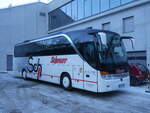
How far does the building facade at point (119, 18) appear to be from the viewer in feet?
41.1

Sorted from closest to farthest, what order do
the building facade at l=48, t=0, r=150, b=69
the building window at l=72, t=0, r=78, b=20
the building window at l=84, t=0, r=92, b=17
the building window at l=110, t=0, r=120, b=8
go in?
the building facade at l=48, t=0, r=150, b=69
the building window at l=110, t=0, r=120, b=8
the building window at l=84, t=0, r=92, b=17
the building window at l=72, t=0, r=78, b=20

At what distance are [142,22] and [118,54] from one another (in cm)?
609

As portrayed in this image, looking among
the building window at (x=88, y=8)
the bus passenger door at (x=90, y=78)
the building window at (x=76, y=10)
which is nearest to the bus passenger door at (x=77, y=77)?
the bus passenger door at (x=90, y=78)

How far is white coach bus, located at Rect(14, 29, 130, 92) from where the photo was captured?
24.3 ft

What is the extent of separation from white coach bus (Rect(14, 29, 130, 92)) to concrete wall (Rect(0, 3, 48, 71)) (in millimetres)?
15656

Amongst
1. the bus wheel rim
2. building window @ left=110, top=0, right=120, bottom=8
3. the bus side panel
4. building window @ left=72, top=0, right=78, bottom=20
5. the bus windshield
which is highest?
building window @ left=72, top=0, right=78, bottom=20

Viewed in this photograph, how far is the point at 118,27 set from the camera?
47.8 ft

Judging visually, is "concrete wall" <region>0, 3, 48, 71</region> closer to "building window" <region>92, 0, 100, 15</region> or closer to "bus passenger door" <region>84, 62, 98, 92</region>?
"building window" <region>92, 0, 100, 15</region>

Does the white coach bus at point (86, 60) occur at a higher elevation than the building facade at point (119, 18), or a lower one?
lower

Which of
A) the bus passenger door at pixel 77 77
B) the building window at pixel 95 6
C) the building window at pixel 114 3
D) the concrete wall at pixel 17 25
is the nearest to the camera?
the bus passenger door at pixel 77 77

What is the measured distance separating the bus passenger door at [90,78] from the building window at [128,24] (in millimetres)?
7478

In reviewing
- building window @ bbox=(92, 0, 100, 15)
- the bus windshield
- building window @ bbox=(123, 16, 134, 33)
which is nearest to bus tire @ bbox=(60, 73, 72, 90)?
the bus windshield

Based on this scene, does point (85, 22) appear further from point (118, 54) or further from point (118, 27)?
point (118, 54)

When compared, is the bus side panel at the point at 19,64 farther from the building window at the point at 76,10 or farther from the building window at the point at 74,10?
the building window at the point at 74,10
